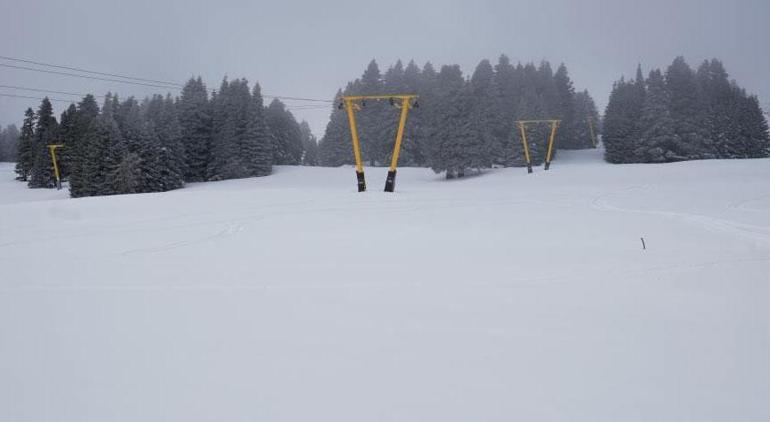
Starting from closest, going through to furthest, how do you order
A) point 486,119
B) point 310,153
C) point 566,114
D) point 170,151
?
point 170,151
point 486,119
point 566,114
point 310,153

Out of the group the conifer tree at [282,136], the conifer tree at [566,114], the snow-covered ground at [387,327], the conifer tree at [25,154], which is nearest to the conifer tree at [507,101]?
the conifer tree at [566,114]

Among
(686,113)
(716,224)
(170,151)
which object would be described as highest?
(686,113)

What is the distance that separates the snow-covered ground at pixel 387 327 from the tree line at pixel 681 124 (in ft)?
151

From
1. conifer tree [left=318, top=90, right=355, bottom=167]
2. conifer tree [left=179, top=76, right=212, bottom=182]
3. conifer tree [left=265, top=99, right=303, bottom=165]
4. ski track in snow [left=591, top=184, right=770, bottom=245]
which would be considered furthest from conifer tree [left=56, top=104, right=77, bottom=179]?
ski track in snow [left=591, top=184, right=770, bottom=245]

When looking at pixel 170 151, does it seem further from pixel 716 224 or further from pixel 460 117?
pixel 716 224

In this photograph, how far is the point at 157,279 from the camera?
18.9ft

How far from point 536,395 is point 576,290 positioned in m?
2.63

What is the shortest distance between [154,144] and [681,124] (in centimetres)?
5461

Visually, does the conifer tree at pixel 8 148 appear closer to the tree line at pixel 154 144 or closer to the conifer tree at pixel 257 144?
the tree line at pixel 154 144

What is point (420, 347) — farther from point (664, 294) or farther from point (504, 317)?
point (664, 294)

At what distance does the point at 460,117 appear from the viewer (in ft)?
139

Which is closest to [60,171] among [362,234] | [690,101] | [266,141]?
[266,141]

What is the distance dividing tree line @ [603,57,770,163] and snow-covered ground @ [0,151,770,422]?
4610 centimetres

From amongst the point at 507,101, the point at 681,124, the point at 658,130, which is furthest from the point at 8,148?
the point at 681,124
